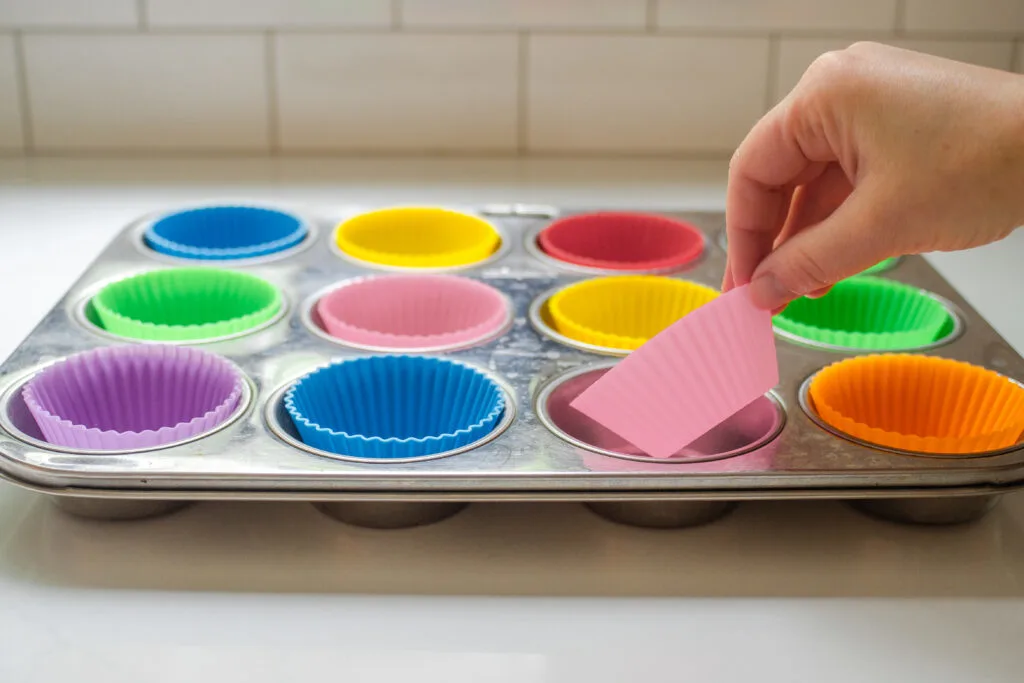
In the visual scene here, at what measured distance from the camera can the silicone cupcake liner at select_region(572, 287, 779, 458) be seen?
726 mm

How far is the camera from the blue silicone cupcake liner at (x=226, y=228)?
113cm

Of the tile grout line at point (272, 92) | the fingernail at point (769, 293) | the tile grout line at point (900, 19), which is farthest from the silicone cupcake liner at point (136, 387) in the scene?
the tile grout line at point (900, 19)

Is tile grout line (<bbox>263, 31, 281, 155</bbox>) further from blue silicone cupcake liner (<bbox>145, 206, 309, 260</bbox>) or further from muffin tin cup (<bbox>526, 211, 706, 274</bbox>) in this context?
muffin tin cup (<bbox>526, 211, 706, 274</bbox>)

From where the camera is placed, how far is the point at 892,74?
62cm

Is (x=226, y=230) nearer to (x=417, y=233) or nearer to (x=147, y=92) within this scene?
(x=417, y=233)

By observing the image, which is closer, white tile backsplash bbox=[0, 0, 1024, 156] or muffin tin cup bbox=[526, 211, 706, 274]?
muffin tin cup bbox=[526, 211, 706, 274]

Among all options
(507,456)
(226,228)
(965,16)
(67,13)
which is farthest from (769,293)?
(67,13)

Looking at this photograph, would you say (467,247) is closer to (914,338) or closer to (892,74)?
(914,338)

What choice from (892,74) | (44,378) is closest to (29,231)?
(44,378)

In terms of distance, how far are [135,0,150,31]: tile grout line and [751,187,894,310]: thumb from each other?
0.98m

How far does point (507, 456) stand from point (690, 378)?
132 mm

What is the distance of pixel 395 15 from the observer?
1.41 m

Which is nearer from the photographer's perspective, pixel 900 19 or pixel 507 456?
pixel 507 456

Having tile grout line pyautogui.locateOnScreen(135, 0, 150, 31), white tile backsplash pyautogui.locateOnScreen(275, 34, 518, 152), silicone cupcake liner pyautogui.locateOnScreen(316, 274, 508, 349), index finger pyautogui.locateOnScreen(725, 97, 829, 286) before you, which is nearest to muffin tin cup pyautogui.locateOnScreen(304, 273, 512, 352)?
silicone cupcake liner pyautogui.locateOnScreen(316, 274, 508, 349)
